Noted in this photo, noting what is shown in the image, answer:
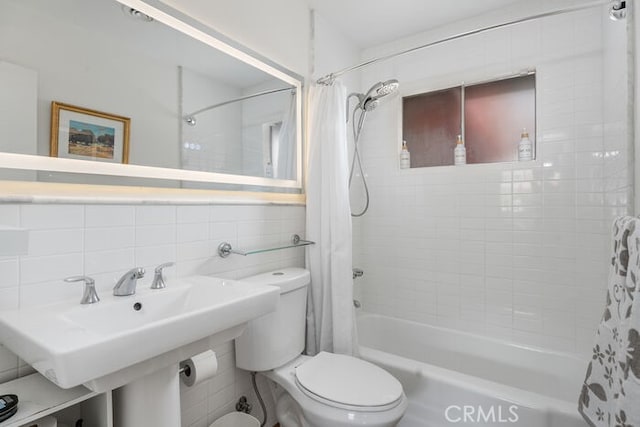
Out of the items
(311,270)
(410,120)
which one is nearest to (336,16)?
(410,120)

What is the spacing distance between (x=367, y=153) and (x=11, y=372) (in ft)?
7.27

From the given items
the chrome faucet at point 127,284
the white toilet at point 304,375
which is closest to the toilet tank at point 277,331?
the white toilet at point 304,375

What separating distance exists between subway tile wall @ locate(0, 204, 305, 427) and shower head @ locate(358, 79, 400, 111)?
2.94 feet

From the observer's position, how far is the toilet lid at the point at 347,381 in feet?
4.02

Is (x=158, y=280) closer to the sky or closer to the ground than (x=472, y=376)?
closer to the sky

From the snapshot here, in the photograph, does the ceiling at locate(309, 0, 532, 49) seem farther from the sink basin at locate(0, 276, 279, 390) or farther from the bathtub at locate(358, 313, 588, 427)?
the bathtub at locate(358, 313, 588, 427)

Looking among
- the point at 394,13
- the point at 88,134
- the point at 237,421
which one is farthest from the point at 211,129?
the point at 394,13

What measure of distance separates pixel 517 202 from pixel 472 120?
2.05 ft

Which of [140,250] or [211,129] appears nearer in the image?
[140,250]

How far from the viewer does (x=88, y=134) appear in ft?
3.60

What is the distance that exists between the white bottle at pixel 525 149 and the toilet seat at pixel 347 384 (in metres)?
1.50

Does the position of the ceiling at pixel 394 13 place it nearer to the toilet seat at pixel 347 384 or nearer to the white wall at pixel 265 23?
the white wall at pixel 265 23

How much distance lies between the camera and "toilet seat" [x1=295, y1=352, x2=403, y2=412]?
1.20m

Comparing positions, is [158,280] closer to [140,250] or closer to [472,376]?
[140,250]
